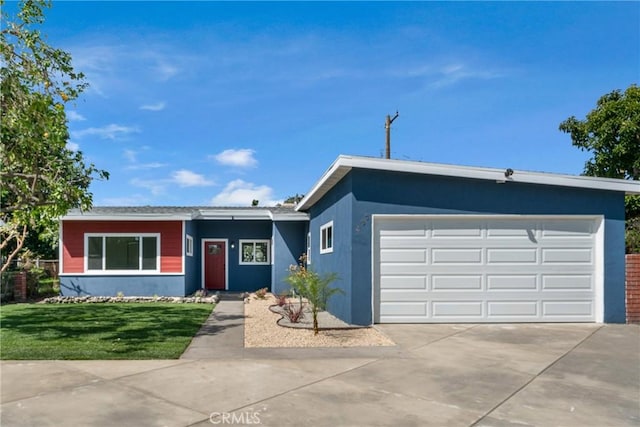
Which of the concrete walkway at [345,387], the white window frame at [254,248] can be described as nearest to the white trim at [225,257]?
the white window frame at [254,248]

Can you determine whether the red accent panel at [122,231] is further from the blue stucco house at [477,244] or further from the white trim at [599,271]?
the white trim at [599,271]

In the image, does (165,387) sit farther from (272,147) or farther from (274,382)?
(272,147)

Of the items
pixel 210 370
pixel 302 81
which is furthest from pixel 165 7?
pixel 210 370

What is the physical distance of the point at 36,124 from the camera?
750 cm

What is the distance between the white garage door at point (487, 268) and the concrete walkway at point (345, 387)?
187cm

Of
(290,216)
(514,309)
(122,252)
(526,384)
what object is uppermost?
(290,216)

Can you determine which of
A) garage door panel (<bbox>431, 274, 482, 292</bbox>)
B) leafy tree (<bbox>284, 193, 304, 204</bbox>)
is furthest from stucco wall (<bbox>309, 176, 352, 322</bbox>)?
leafy tree (<bbox>284, 193, 304, 204</bbox>)

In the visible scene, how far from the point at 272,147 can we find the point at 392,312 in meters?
14.4

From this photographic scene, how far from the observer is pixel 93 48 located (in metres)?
10.6

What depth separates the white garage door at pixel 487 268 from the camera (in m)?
9.56

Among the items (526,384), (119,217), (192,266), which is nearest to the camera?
(526,384)

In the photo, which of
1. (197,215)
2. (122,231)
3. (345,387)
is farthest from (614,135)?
(122,231)

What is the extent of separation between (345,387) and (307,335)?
10.9 ft

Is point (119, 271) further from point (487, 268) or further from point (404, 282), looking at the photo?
point (487, 268)
